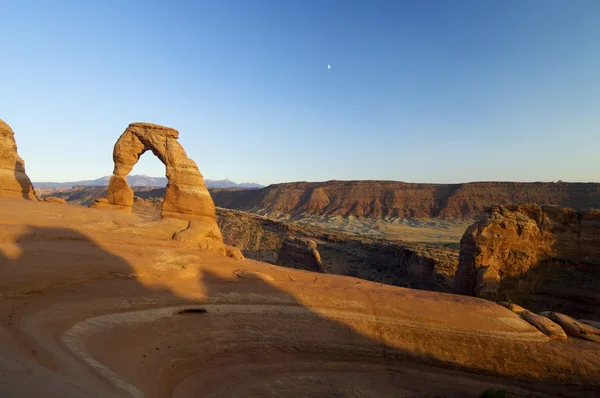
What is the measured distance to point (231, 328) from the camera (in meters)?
10.4

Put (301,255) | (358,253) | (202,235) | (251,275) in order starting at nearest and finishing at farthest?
1. (251,275)
2. (202,235)
3. (301,255)
4. (358,253)

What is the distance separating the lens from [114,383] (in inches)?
232

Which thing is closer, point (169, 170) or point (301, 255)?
point (169, 170)

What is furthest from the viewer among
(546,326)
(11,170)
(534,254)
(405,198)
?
(405,198)

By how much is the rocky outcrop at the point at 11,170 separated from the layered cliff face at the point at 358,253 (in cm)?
1785

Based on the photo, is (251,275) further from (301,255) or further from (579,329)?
(301,255)

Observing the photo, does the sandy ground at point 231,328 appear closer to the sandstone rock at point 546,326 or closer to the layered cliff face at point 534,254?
the sandstone rock at point 546,326

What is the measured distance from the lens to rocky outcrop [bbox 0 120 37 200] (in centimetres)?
1752

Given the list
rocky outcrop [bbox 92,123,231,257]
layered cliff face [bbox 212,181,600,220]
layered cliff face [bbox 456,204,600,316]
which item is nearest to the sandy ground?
rocky outcrop [bbox 92,123,231,257]

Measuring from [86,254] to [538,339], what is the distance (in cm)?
1534

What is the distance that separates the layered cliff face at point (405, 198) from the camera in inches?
2633

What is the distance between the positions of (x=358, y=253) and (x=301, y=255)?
871 cm

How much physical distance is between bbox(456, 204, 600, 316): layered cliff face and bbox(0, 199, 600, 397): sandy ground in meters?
5.85

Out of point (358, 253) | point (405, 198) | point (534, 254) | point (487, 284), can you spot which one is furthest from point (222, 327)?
point (405, 198)
